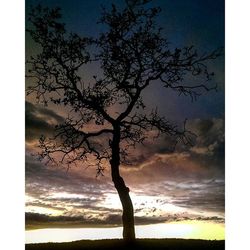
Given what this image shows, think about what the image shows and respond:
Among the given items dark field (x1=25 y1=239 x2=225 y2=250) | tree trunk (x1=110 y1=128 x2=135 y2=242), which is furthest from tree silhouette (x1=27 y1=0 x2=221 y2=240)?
dark field (x1=25 y1=239 x2=225 y2=250)

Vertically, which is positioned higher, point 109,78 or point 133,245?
point 109,78

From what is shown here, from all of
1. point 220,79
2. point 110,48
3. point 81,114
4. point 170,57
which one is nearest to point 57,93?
point 81,114

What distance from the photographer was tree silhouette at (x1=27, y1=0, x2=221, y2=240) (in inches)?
164

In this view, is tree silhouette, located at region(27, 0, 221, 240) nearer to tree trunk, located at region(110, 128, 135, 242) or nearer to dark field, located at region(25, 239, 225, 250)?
tree trunk, located at region(110, 128, 135, 242)

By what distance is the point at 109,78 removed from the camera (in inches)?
165

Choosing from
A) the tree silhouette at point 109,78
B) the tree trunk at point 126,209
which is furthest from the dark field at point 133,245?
the tree silhouette at point 109,78

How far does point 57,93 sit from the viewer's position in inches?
165

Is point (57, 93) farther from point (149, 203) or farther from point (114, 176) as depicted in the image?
point (149, 203)

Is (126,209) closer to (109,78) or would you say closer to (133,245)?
(133,245)

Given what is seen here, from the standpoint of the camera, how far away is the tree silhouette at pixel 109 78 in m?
4.17

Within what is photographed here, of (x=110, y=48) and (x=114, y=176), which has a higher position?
(x=110, y=48)

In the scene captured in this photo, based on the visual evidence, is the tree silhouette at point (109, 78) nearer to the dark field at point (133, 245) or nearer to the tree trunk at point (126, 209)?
the tree trunk at point (126, 209)

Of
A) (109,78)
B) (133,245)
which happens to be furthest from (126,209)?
(109,78)
